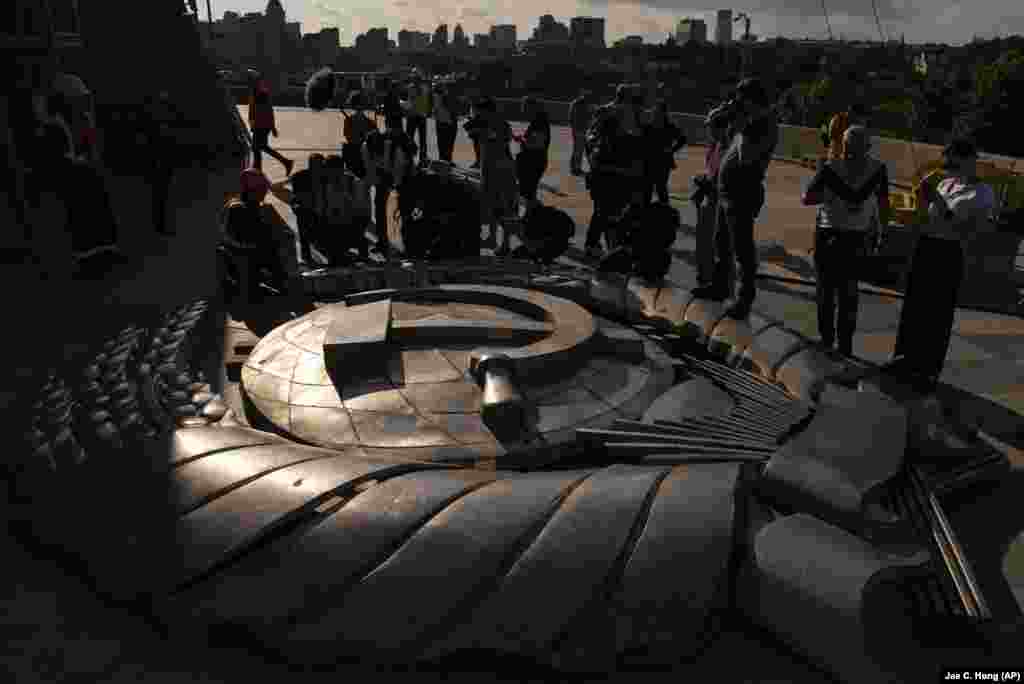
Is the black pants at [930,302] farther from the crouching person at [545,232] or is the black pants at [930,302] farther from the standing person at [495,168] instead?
the standing person at [495,168]

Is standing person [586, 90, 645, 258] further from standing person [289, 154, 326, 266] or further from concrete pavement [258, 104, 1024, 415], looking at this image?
standing person [289, 154, 326, 266]

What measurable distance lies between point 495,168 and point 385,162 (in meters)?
1.41

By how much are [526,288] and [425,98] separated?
12.5 metres

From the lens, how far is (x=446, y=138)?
1816cm

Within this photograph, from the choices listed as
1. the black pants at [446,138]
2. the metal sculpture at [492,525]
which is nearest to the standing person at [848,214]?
the metal sculpture at [492,525]

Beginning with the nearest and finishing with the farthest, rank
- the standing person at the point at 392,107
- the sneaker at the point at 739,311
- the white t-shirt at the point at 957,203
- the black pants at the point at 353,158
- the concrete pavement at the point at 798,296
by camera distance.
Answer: the white t-shirt at the point at 957,203 → the sneaker at the point at 739,311 → the concrete pavement at the point at 798,296 → the black pants at the point at 353,158 → the standing person at the point at 392,107

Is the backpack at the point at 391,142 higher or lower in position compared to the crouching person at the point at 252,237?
higher

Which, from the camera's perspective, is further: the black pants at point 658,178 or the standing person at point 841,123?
the standing person at point 841,123

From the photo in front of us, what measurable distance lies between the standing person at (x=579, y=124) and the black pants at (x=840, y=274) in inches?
419

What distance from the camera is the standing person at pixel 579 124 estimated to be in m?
17.1

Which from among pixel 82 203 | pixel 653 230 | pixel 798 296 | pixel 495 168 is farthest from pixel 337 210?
pixel 798 296

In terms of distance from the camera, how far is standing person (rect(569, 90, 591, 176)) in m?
17.1

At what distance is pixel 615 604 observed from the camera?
3.29m

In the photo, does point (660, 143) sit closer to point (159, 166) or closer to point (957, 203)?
point (957, 203)
